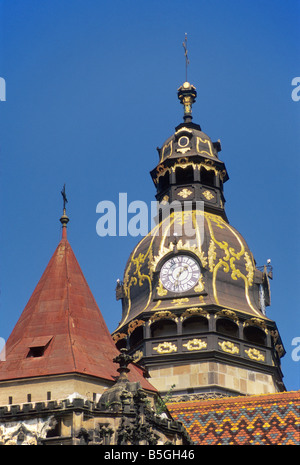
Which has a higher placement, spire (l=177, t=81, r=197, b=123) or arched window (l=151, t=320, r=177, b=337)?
spire (l=177, t=81, r=197, b=123)

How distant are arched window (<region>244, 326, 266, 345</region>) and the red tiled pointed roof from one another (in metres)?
11.5

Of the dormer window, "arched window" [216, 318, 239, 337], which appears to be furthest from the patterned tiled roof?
the dormer window

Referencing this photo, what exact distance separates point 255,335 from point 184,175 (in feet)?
43.6

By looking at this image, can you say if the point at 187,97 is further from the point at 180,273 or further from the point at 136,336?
the point at 136,336

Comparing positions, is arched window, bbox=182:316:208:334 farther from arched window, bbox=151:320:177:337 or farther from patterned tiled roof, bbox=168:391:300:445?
patterned tiled roof, bbox=168:391:300:445

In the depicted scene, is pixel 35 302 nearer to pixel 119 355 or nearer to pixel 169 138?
pixel 119 355

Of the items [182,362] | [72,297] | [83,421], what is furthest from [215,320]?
[83,421]

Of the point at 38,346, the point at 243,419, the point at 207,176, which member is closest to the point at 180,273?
the point at 207,176

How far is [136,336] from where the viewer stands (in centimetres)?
9656

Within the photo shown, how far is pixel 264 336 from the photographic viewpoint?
96.6 meters

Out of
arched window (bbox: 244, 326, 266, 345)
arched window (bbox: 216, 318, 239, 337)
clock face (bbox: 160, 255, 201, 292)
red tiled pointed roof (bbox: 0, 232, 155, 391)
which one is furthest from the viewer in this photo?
clock face (bbox: 160, 255, 201, 292)

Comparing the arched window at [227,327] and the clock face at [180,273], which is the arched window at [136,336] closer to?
the clock face at [180,273]

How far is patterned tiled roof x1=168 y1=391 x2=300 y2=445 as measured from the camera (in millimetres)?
86000

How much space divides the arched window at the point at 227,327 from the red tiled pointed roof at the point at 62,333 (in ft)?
33.4
